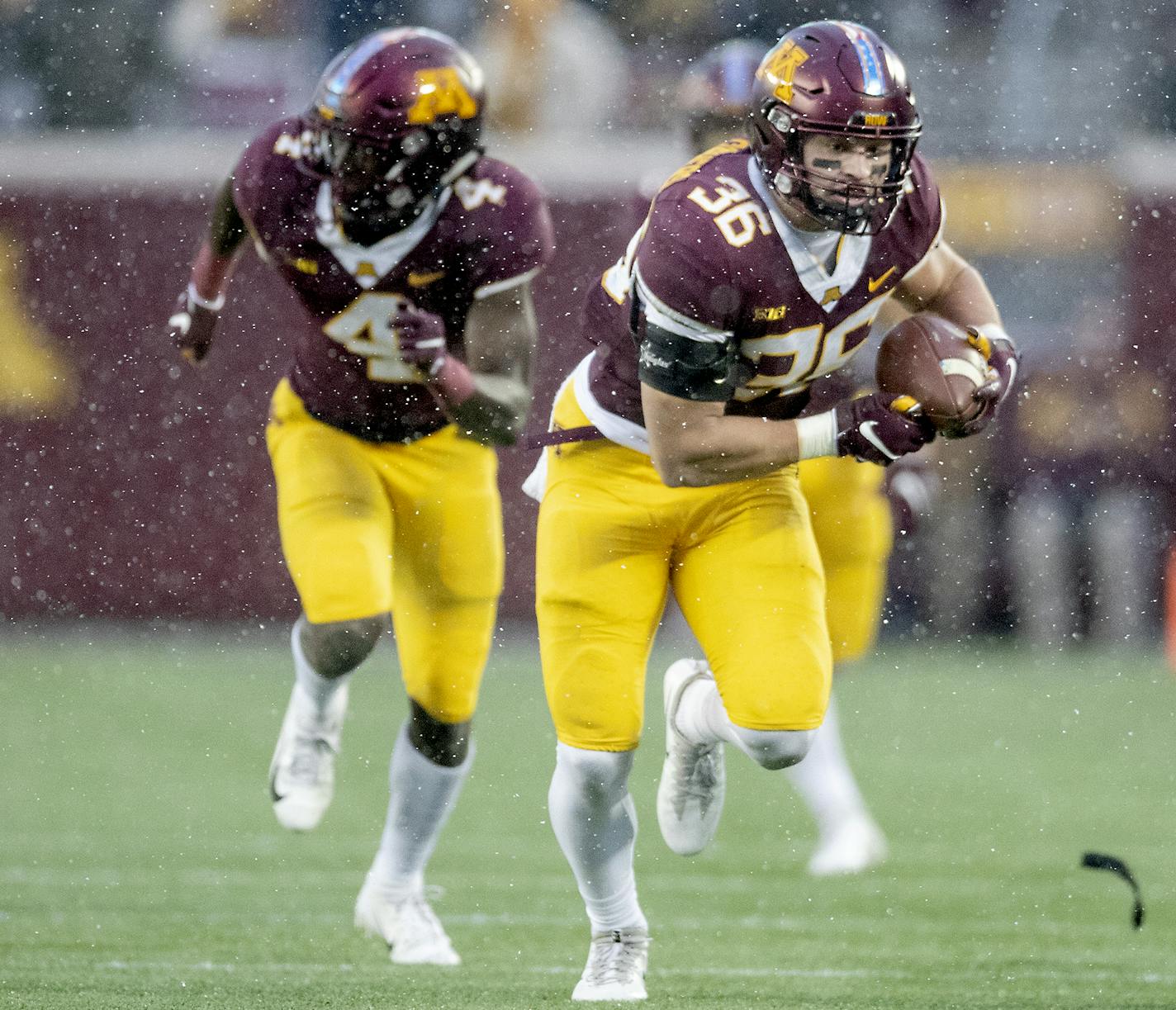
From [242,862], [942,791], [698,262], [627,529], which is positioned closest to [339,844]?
[242,862]

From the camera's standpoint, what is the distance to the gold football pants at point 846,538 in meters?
5.40

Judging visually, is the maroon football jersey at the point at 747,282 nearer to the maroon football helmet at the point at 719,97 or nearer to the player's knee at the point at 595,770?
the player's knee at the point at 595,770

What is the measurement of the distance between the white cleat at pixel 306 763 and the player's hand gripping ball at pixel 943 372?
1.54 metres

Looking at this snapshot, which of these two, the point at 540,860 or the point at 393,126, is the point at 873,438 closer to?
the point at 393,126

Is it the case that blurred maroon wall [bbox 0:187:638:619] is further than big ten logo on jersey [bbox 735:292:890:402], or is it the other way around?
blurred maroon wall [bbox 0:187:638:619]

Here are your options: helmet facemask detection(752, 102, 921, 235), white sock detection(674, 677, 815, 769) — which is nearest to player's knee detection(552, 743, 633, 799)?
white sock detection(674, 677, 815, 769)

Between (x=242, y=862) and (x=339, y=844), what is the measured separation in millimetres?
442

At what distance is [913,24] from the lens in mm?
10820

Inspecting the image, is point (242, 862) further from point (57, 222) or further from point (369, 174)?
point (57, 222)

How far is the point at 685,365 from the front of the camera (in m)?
3.55

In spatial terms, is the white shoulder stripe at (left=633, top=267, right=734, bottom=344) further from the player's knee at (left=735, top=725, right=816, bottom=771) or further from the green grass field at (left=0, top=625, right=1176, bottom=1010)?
the green grass field at (left=0, top=625, right=1176, bottom=1010)

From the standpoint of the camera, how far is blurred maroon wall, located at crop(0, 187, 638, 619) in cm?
1030

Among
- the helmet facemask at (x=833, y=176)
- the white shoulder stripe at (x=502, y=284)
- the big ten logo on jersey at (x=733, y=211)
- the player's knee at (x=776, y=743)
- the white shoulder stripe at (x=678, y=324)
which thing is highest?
the helmet facemask at (x=833, y=176)

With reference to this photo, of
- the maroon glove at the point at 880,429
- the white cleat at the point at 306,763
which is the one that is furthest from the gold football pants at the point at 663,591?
the white cleat at the point at 306,763
